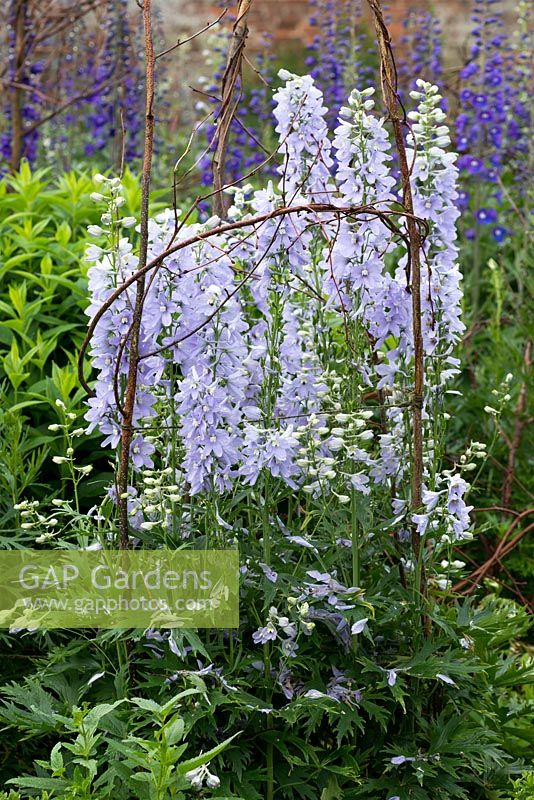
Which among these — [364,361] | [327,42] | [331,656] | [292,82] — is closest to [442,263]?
[364,361]

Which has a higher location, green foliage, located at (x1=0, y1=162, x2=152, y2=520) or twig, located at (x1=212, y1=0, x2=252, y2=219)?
twig, located at (x1=212, y1=0, x2=252, y2=219)

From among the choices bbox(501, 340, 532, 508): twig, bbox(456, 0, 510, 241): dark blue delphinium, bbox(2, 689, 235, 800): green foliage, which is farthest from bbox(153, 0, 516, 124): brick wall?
bbox(2, 689, 235, 800): green foliage

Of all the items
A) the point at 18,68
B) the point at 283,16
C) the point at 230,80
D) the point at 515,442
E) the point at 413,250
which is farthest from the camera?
the point at 283,16

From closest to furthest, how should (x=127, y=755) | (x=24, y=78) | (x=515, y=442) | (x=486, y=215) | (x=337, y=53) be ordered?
(x=127, y=755)
(x=515, y=442)
(x=486, y=215)
(x=24, y=78)
(x=337, y=53)

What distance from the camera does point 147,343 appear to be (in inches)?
86.8

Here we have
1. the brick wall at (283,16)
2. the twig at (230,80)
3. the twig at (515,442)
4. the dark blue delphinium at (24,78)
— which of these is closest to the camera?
the twig at (230,80)

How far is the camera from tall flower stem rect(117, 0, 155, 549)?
2.11 metres

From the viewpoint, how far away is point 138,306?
2107 mm

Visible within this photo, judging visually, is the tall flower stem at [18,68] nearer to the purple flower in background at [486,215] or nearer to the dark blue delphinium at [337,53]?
the dark blue delphinium at [337,53]

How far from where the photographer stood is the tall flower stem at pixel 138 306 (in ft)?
6.92

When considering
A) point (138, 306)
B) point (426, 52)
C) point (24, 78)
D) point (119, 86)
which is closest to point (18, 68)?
point (24, 78)

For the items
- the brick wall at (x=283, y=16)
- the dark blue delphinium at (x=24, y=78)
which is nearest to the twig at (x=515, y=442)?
the dark blue delphinium at (x=24, y=78)

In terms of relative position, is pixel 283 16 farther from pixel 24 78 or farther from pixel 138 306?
pixel 138 306

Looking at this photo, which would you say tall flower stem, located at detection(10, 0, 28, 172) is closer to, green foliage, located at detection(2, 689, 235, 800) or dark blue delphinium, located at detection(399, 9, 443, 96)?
dark blue delphinium, located at detection(399, 9, 443, 96)
